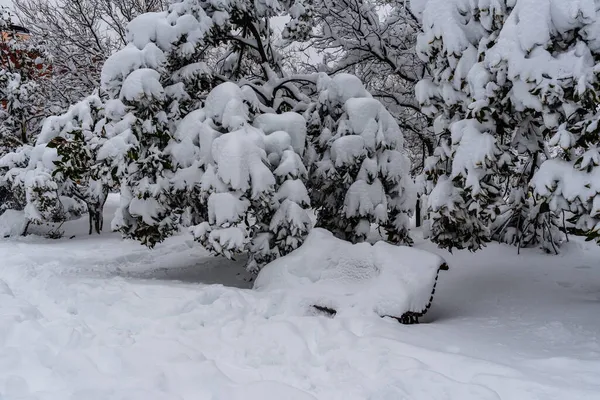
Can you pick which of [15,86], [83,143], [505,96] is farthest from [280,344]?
[15,86]

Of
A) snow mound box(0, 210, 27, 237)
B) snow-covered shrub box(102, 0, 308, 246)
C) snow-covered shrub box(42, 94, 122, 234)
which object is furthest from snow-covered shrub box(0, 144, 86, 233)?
snow-covered shrub box(102, 0, 308, 246)

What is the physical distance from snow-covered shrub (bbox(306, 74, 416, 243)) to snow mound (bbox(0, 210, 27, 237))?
9.50 meters

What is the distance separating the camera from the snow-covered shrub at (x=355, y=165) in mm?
6668

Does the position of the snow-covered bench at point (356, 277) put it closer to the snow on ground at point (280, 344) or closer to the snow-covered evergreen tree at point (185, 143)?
the snow on ground at point (280, 344)

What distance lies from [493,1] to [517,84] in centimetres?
91

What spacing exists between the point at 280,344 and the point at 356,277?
1668 mm

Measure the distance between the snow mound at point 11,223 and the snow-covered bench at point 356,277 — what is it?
985 cm

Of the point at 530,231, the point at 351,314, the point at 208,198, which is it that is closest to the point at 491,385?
the point at 351,314

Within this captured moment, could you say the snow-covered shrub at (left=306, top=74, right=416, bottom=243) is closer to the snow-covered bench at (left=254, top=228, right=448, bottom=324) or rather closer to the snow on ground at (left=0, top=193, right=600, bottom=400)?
the snow-covered bench at (left=254, top=228, right=448, bottom=324)

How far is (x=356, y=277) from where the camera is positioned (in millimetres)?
5488

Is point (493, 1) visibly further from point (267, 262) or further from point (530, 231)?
point (530, 231)

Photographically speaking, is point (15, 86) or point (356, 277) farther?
point (15, 86)

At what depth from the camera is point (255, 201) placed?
19.3 ft

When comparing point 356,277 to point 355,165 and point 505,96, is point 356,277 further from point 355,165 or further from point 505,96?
point 505,96
